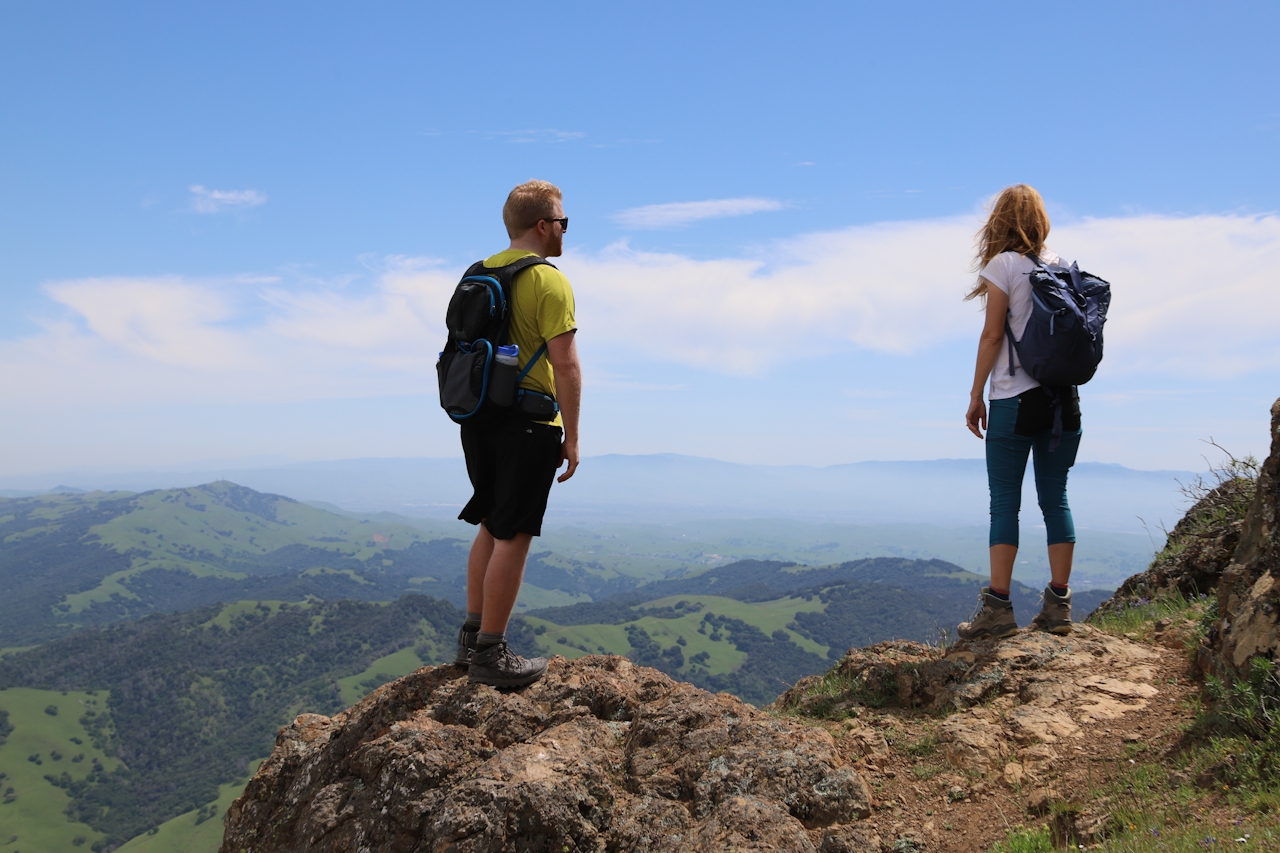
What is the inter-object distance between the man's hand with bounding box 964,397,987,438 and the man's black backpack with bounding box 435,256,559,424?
3.10 metres

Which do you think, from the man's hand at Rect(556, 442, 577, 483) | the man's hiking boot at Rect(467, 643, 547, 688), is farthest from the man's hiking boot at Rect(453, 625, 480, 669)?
the man's hand at Rect(556, 442, 577, 483)

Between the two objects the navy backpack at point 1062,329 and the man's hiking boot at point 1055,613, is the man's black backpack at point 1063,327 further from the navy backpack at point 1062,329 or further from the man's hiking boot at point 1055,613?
the man's hiking boot at point 1055,613

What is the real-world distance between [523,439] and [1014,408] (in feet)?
11.5

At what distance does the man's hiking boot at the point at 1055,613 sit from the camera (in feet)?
18.3

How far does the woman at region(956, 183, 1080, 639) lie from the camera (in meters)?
5.16

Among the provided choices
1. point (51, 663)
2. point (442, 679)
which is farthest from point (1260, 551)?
point (51, 663)

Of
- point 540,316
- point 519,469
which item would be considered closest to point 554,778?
point 519,469

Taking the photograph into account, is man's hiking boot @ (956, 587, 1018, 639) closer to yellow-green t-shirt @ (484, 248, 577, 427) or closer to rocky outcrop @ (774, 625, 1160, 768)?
rocky outcrop @ (774, 625, 1160, 768)

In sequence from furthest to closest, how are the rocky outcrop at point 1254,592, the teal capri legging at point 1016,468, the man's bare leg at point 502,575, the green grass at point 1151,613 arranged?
the green grass at point 1151,613, the teal capri legging at point 1016,468, the man's bare leg at point 502,575, the rocky outcrop at point 1254,592

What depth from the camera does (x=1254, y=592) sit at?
400 centimetres

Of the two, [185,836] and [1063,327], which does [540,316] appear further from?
[185,836]

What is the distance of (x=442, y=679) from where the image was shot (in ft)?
17.2

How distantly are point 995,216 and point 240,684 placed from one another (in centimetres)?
22224

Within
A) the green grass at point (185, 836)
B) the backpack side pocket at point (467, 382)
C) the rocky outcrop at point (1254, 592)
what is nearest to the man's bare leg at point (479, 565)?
the backpack side pocket at point (467, 382)
